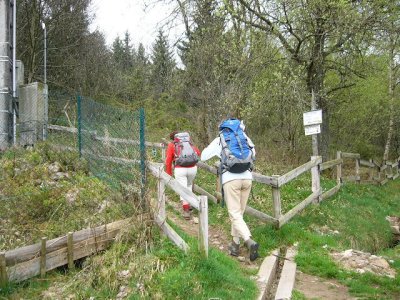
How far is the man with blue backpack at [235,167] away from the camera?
6020mm

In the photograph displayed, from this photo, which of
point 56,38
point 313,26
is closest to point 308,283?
point 313,26

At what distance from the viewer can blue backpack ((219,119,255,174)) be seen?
598cm

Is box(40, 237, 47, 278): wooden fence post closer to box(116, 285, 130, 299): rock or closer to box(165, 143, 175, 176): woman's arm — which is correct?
box(116, 285, 130, 299): rock

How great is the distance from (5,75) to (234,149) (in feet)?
26.9

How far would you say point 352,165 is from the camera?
22766 millimetres

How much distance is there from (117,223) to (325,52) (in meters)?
8.46

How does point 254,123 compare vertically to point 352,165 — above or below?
above

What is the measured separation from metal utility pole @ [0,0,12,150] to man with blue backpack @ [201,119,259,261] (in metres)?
7.38

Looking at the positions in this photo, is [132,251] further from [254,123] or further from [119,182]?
[254,123]

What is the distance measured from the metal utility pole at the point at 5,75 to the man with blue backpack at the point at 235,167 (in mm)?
7379

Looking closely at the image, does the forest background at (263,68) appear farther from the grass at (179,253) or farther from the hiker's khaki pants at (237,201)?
the hiker's khaki pants at (237,201)

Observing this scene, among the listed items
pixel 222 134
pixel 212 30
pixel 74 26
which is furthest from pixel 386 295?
pixel 74 26

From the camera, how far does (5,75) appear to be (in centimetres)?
1142

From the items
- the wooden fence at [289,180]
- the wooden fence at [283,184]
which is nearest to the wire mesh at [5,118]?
the wooden fence at [283,184]
